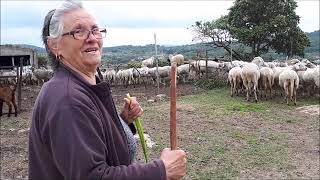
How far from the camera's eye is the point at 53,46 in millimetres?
1987

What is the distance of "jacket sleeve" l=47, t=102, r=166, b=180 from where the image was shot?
1.65m

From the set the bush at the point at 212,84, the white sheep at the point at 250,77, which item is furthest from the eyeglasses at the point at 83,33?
the bush at the point at 212,84

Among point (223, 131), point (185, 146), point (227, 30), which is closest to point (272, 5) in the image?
point (227, 30)

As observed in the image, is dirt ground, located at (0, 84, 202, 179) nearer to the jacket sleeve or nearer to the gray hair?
the gray hair

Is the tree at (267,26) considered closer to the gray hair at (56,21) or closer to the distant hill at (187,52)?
the distant hill at (187,52)

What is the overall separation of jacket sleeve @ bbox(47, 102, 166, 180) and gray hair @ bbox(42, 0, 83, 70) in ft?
1.30

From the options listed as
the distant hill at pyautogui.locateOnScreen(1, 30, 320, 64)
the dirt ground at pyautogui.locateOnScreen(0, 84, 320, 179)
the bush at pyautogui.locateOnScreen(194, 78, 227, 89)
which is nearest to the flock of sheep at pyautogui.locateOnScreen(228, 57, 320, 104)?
the dirt ground at pyautogui.locateOnScreen(0, 84, 320, 179)

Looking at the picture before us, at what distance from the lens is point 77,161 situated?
1649mm

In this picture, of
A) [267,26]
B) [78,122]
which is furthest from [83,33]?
[267,26]

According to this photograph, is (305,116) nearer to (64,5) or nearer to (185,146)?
(185,146)

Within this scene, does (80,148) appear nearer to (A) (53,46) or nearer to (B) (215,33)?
(A) (53,46)

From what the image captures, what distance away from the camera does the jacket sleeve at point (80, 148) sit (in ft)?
5.42

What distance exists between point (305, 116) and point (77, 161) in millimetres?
11886

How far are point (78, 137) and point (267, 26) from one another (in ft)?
92.5
